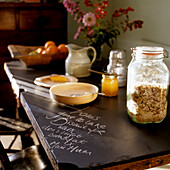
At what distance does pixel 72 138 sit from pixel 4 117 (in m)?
1.08

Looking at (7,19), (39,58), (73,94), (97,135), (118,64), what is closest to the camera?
(97,135)

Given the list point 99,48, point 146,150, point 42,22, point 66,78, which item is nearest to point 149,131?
point 146,150

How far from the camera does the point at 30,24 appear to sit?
9.66 ft

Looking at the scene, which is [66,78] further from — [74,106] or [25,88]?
[74,106]

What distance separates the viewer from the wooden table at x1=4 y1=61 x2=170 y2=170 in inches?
33.7

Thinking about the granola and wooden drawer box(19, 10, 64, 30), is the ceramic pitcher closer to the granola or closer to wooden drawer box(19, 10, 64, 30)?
the granola

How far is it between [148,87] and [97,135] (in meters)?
0.28

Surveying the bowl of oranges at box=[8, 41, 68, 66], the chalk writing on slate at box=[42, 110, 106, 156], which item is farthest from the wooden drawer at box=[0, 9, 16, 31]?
the chalk writing on slate at box=[42, 110, 106, 156]

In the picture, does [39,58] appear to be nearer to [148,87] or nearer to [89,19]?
[89,19]

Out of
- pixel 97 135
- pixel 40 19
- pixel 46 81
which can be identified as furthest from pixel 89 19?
pixel 40 19

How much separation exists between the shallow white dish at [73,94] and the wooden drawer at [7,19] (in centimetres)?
169

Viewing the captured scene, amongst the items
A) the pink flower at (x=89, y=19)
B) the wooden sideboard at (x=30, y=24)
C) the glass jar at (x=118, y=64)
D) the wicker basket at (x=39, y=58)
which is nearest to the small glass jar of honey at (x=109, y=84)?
the glass jar at (x=118, y=64)

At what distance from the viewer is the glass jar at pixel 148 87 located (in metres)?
1.08

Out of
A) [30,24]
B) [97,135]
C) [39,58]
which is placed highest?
[30,24]
